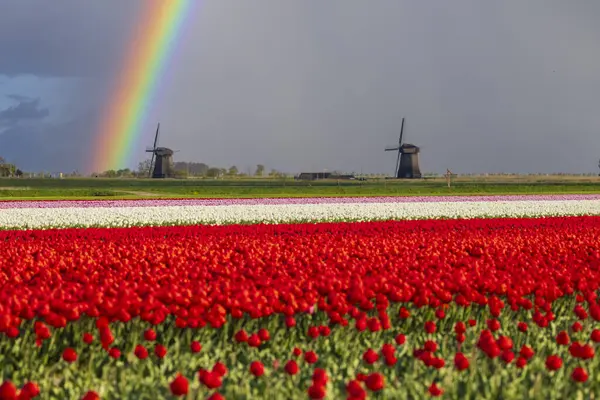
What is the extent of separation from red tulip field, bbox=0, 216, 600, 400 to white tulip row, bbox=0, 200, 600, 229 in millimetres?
10887

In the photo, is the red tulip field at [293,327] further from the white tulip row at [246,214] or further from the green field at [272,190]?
the green field at [272,190]

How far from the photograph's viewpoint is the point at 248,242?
13844 mm

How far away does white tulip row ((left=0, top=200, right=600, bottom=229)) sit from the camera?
2264 cm

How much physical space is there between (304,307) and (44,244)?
790 cm

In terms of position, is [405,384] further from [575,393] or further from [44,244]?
[44,244]

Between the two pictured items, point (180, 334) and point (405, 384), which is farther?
point (180, 334)

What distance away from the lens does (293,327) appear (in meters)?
7.52

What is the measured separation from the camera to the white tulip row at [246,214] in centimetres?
Result: 2264

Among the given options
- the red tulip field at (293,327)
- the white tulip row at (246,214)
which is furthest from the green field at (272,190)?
the red tulip field at (293,327)

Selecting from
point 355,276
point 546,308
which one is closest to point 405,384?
point 546,308

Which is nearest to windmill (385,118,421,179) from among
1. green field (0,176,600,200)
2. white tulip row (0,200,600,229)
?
green field (0,176,600,200)

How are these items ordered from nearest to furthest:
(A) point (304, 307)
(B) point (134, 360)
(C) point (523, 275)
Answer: (B) point (134, 360), (A) point (304, 307), (C) point (523, 275)

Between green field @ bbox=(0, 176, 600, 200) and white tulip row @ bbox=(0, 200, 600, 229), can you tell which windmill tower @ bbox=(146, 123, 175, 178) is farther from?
white tulip row @ bbox=(0, 200, 600, 229)

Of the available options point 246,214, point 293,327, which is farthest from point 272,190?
point 293,327
